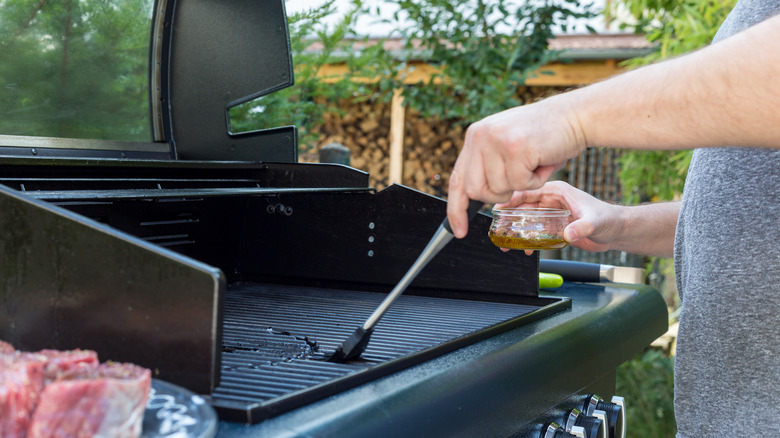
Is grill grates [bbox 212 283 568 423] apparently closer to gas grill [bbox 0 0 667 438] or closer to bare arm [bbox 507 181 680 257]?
gas grill [bbox 0 0 667 438]

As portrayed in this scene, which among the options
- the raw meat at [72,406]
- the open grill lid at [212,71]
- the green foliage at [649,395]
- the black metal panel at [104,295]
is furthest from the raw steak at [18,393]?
the green foliage at [649,395]

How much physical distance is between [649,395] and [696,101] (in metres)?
3.10

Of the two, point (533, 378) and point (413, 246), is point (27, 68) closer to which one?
point (413, 246)

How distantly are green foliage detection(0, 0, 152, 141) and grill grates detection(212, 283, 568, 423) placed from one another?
51cm

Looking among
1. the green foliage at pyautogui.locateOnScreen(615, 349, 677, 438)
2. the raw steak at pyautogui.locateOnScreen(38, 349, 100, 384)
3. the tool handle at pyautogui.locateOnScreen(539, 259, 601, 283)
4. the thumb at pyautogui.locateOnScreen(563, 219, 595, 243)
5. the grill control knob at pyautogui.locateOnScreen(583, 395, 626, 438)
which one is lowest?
the green foliage at pyautogui.locateOnScreen(615, 349, 677, 438)

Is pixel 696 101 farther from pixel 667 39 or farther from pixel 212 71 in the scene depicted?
pixel 667 39

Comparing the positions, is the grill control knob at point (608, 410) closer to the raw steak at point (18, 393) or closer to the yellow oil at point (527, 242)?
the yellow oil at point (527, 242)

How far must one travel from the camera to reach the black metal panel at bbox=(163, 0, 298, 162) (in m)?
1.84

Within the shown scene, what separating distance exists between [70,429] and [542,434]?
0.74m

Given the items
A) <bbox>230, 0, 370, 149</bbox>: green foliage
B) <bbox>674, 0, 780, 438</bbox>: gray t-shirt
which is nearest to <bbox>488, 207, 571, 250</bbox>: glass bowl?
<bbox>674, 0, 780, 438</bbox>: gray t-shirt

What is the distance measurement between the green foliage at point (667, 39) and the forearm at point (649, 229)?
182cm

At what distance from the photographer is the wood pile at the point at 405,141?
21.4 ft

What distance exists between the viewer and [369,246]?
1626 millimetres

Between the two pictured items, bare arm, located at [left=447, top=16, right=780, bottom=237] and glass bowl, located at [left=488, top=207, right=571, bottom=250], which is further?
glass bowl, located at [left=488, top=207, right=571, bottom=250]
